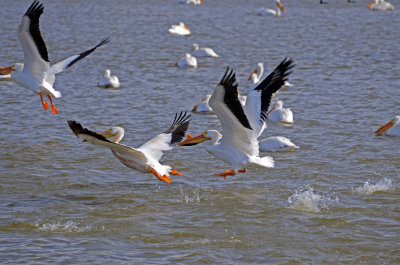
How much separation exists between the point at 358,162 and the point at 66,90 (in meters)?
5.67

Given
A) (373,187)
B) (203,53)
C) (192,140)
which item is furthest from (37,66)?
(203,53)

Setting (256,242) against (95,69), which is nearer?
(256,242)

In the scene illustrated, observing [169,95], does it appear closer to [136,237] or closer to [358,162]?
[358,162]

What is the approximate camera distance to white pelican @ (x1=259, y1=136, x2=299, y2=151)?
815 centimetres

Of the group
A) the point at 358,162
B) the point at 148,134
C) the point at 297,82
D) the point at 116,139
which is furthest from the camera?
the point at 297,82

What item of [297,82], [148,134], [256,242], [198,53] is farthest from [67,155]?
[198,53]

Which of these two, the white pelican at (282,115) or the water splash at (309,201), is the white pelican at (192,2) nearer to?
the white pelican at (282,115)

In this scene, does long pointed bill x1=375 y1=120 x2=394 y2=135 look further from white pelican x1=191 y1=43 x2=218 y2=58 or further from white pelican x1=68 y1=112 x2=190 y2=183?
white pelican x1=191 y1=43 x2=218 y2=58

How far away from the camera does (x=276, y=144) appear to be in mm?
8156

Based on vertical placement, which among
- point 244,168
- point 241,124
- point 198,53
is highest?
point 241,124

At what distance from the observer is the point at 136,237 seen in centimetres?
564

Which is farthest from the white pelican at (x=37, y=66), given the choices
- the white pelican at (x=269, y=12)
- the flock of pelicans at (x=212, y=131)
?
the white pelican at (x=269, y=12)

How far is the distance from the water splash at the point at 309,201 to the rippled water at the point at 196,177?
1 centimetres

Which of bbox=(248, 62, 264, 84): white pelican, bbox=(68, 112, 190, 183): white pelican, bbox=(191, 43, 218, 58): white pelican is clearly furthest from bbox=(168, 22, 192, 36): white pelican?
bbox=(68, 112, 190, 183): white pelican
